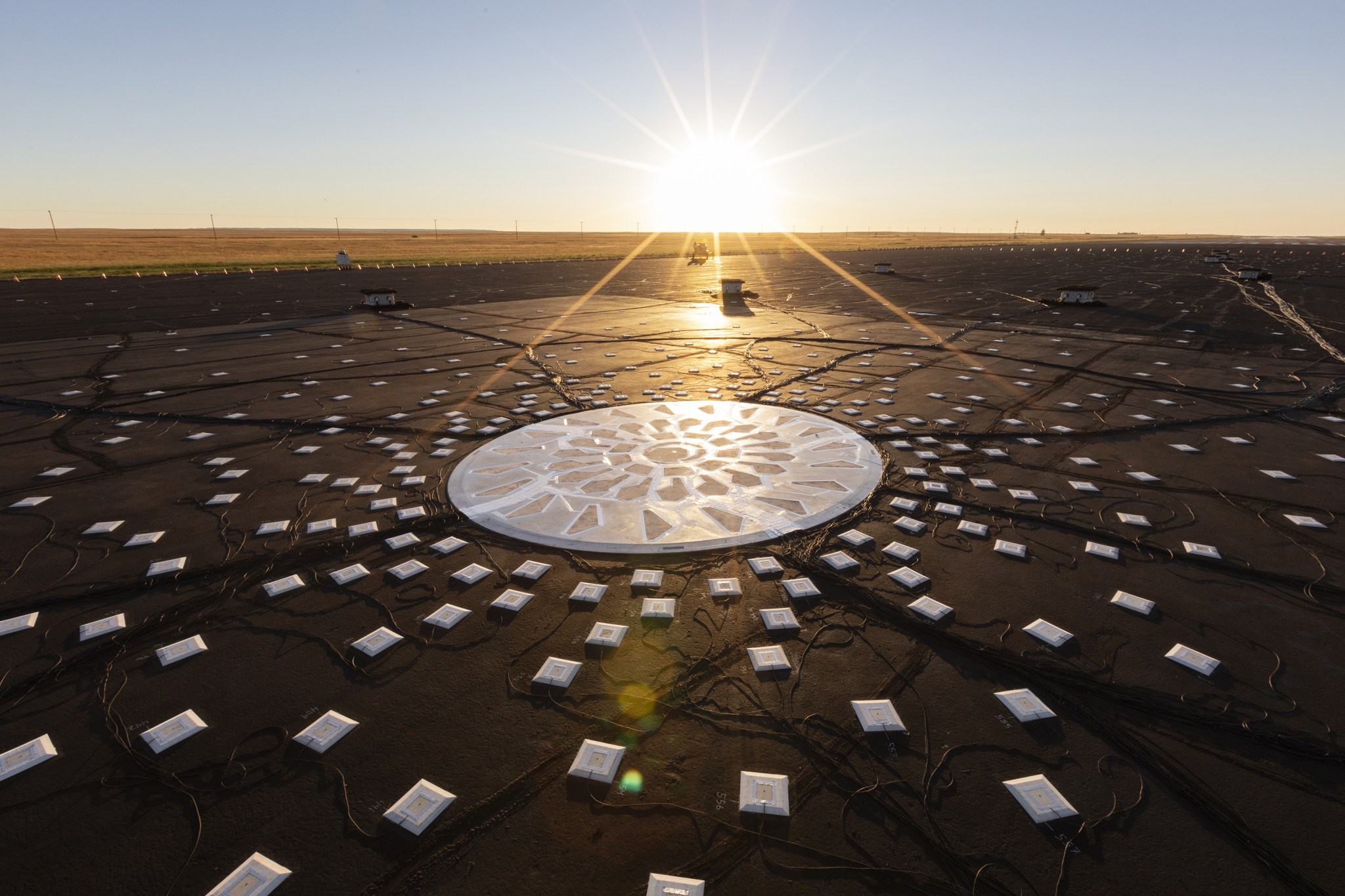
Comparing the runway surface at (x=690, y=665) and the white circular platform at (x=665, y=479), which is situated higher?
the white circular platform at (x=665, y=479)

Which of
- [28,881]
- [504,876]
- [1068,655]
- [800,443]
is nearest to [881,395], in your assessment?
[800,443]

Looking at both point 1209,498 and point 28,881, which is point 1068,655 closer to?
point 1209,498

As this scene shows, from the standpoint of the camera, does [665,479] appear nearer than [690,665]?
No

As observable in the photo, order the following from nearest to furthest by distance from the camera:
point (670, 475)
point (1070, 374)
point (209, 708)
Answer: point (209, 708) → point (670, 475) → point (1070, 374)

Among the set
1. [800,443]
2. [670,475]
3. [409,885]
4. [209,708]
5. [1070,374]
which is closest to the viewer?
[409,885]

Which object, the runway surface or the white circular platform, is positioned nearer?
the runway surface

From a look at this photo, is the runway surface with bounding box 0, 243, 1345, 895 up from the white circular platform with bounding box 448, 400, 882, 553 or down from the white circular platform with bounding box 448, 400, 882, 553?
down

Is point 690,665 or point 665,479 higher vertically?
point 665,479

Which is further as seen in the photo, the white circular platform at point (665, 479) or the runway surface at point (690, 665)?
the white circular platform at point (665, 479)
